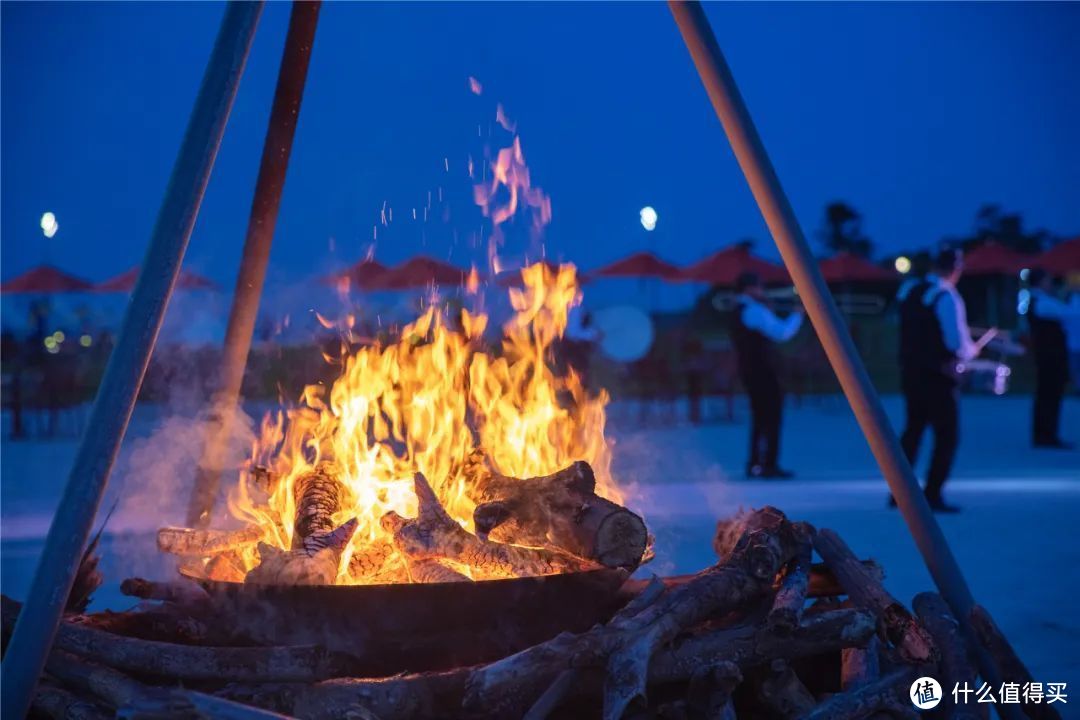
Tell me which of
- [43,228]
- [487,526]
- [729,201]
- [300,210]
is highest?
[729,201]

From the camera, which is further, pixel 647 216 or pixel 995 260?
pixel 995 260

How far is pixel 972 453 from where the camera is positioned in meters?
12.5

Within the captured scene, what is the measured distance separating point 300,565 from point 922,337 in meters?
6.43

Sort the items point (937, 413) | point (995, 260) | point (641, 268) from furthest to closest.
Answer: point (995, 260)
point (641, 268)
point (937, 413)

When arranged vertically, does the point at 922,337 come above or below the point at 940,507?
above

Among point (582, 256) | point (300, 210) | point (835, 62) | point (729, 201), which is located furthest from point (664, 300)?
point (835, 62)

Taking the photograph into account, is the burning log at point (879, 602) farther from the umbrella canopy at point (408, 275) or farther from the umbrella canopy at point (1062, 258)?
the umbrella canopy at point (1062, 258)

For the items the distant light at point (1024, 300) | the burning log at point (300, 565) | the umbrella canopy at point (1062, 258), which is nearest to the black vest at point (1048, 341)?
the distant light at point (1024, 300)

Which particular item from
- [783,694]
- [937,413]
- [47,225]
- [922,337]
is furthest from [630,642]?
[47,225]

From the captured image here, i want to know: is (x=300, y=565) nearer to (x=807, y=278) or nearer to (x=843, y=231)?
(x=807, y=278)

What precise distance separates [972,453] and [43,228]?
15.4 metres

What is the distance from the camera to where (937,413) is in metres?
8.05

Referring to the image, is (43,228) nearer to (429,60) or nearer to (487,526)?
(429,60)

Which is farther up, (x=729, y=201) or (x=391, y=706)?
(x=729, y=201)
